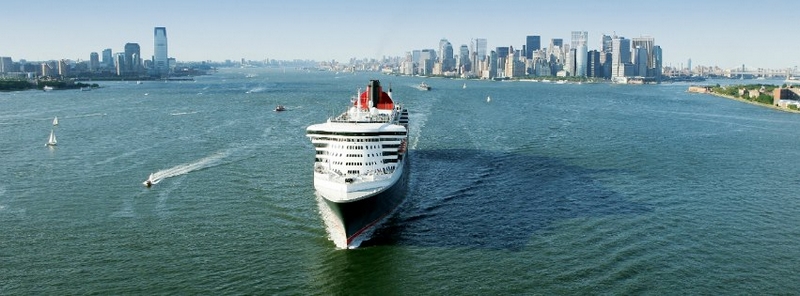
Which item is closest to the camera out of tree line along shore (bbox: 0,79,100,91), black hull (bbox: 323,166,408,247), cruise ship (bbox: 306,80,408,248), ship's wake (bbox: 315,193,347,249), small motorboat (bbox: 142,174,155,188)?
black hull (bbox: 323,166,408,247)

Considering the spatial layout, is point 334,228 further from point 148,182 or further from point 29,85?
point 29,85

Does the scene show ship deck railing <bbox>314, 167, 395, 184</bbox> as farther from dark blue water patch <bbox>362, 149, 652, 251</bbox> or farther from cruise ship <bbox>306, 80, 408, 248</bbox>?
dark blue water patch <bbox>362, 149, 652, 251</bbox>

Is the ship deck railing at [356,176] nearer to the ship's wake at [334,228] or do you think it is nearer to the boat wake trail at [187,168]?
the ship's wake at [334,228]

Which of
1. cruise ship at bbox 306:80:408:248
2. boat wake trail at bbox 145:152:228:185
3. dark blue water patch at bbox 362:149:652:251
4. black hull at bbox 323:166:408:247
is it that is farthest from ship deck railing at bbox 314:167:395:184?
boat wake trail at bbox 145:152:228:185

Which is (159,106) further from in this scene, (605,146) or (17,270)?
(17,270)

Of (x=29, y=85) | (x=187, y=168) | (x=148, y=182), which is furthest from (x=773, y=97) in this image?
(x=29, y=85)

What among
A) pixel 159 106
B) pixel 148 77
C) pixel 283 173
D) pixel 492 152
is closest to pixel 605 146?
pixel 492 152

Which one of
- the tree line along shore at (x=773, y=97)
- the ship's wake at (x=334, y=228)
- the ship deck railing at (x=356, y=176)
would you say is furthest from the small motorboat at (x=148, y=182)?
the tree line along shore at (x=773, y=97)
